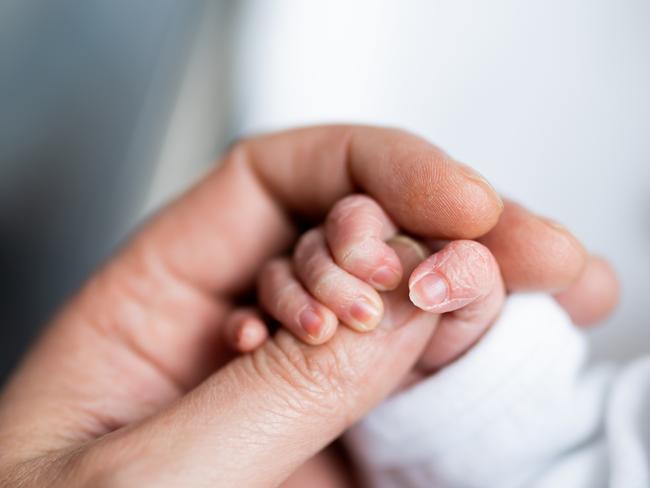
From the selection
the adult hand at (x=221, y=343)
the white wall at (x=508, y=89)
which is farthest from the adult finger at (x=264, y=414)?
the white wall at (x=508, y=89)

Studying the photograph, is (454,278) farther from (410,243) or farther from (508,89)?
(508,89)

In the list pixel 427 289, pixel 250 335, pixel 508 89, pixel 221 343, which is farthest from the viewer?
pixel 508 89

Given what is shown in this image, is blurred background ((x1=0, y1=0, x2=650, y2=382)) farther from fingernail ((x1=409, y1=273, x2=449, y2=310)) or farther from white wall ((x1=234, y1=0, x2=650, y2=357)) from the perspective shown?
fingernail ((x1=409, y1=273, x2=449, y2=310))

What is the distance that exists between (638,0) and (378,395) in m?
0.78

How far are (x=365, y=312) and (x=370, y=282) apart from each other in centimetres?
3

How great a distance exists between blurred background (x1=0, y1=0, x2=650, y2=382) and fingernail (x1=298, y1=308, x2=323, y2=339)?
52 cm

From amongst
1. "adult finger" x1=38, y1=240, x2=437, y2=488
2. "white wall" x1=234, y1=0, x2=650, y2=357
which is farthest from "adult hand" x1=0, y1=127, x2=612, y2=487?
"white wall" x1=234, y1=0, x2=650, y2=357

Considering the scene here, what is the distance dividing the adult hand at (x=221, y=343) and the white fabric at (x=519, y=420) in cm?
7

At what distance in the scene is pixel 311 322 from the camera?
55 cm

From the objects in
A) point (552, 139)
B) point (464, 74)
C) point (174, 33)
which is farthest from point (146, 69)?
point (552, 139)

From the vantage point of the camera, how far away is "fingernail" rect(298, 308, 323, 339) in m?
0.54

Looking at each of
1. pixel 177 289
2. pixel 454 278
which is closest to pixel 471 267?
pixel 454 278

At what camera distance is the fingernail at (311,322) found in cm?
54

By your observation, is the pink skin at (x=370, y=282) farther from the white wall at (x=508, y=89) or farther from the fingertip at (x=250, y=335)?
the white wall at (x=508, y=89)
